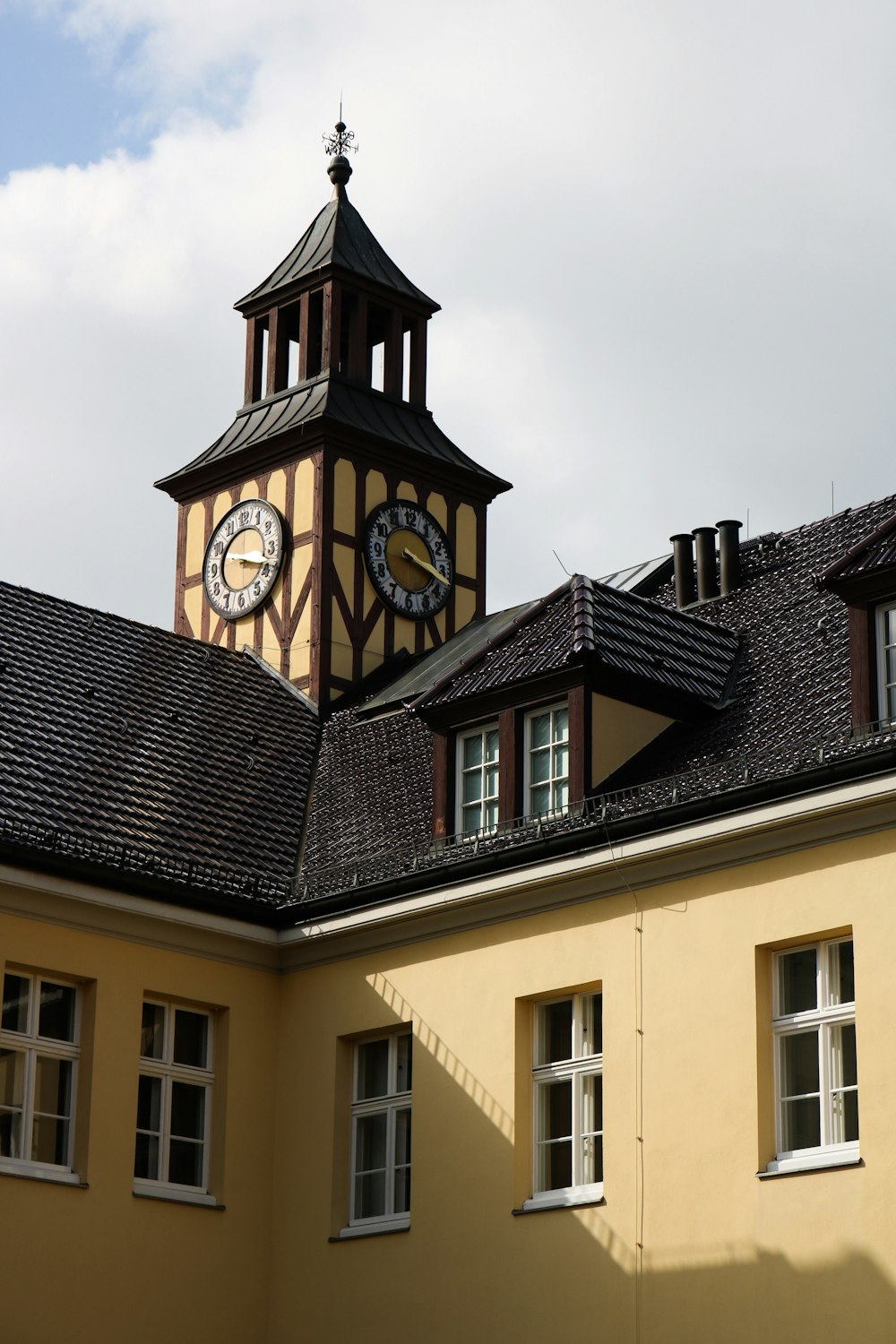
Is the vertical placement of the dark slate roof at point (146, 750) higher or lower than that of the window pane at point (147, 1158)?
higher

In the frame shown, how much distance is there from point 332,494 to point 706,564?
6.59 metres

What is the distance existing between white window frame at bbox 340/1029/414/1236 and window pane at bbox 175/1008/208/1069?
1551 millimetres

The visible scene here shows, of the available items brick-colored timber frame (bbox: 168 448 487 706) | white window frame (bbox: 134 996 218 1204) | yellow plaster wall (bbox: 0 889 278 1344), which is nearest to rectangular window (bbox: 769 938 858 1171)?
yellow plaster wall (bbox: 0 889 278 1344)

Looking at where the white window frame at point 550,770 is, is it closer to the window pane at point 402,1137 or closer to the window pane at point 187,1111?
the window pane at point 402,1137

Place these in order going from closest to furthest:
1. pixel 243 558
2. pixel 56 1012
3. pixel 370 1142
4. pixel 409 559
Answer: pixel 56 1012 → pixel 370 1142 → pixel 409 559 → pixel 243 558

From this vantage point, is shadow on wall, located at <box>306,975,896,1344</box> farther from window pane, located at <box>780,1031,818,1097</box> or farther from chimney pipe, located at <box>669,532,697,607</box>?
chimney pipe, located at <box>669,532,697,607</box>

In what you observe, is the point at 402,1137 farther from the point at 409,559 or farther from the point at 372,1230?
the point at 409,559

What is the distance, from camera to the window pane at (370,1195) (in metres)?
22.1

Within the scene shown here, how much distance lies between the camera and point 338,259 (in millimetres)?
32656

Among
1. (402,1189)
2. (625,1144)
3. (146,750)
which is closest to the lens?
(625,1144)

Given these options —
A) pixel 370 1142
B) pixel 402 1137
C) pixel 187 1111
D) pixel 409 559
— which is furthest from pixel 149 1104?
pixel 409 559

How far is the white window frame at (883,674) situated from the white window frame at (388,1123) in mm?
5832

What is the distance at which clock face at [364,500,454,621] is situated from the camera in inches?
1220

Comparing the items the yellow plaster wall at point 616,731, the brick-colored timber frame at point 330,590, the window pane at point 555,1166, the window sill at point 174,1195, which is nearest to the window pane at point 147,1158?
the window sill at point 174,1195
